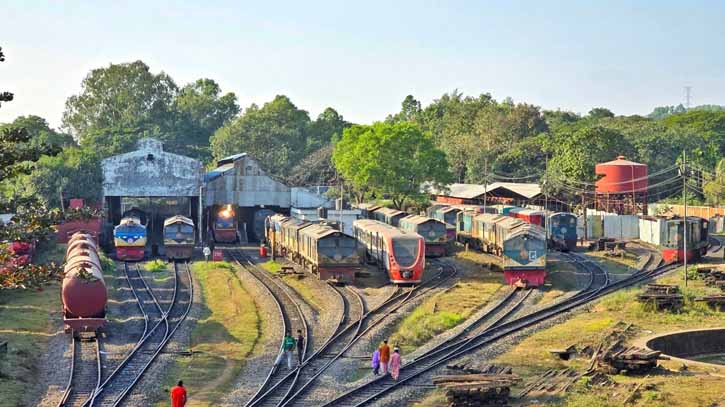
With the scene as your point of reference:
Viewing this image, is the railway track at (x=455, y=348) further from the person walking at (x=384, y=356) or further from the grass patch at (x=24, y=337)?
the grass patch at (x=24, y=337)

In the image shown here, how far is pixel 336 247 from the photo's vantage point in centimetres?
4328

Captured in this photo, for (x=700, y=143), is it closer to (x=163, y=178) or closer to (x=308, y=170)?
(x=308, y=170)

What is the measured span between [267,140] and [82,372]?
91.0 metres

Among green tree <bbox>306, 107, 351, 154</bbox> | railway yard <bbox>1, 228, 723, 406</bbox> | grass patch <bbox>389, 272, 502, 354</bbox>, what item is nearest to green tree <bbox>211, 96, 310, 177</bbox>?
green tree <bbox>306, 107, 351, 154</bbox>

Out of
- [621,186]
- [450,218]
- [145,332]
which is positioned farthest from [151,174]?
[621,186]

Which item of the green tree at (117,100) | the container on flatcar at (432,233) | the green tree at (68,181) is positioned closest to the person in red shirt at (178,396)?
the container on flatcar at (432,233)

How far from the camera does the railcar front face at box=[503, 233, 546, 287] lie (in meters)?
40.9

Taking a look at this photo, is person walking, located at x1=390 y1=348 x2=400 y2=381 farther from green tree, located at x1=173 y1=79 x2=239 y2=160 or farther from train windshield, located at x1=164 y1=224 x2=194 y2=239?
green tree, located at x1=173 y1=79 x2=239 y2=160

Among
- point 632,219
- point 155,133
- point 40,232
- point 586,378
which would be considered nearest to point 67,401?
point 40,232

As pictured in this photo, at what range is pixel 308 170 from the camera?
103938mm

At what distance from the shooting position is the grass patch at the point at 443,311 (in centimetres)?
3056

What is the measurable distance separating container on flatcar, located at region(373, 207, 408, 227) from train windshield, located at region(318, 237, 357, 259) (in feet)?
50.3

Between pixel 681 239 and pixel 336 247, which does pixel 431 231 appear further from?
pixel 681 239

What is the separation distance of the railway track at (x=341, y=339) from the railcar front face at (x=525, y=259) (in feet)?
12.0
